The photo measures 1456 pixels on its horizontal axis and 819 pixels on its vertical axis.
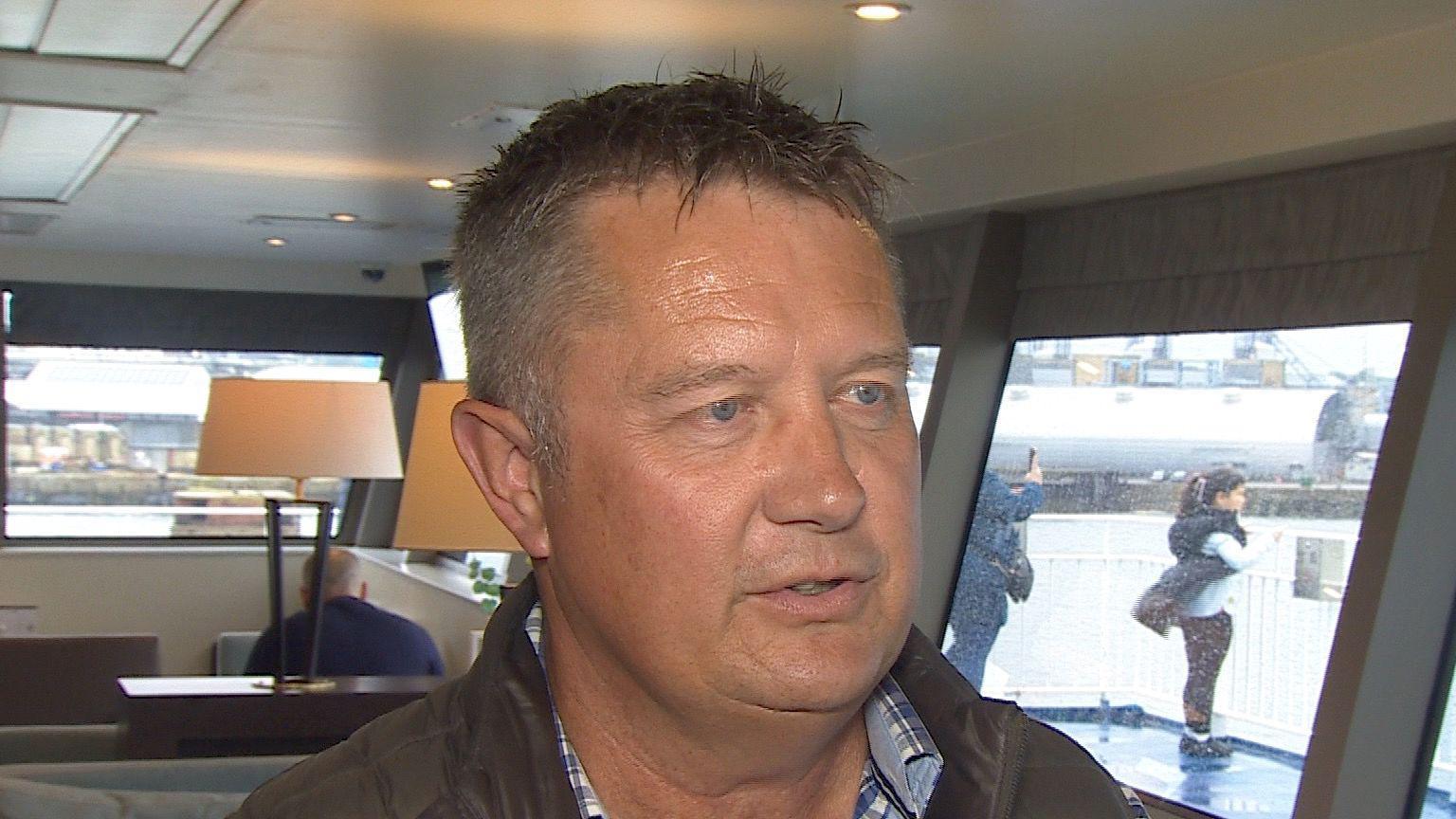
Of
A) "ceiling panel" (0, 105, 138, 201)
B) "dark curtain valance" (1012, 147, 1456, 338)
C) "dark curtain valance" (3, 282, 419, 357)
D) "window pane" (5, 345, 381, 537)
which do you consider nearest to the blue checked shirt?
"dark curtain valance" (1012, 147, 1456, 338)

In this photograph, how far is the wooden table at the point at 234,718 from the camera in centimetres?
420

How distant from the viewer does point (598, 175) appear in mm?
1054

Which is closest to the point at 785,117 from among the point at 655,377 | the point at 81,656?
the point at 655,377

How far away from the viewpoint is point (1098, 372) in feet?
16.7

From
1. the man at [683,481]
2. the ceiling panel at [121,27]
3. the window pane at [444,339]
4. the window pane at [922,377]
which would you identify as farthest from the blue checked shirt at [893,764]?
the window pane at [444,339]

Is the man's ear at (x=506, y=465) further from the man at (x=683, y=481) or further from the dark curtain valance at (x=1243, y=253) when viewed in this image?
the dark curtain valance at (x=1243, y=253)

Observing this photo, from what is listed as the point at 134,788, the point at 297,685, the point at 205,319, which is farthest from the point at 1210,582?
the point at 205,319

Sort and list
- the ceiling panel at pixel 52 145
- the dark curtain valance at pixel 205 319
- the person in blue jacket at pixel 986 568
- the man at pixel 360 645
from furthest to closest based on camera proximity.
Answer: the dark curtain valance at pixel 205 319
the man at pixel 360 645
the person in blue jacket at pixel 986 568
the ceiling panel at pixel 52 145

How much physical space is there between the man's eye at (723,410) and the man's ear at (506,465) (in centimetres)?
15

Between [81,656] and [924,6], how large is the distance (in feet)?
15.0

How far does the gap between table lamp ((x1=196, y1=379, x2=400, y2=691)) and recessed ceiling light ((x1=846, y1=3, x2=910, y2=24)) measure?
1827mm

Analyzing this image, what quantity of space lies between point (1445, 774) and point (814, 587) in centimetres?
315

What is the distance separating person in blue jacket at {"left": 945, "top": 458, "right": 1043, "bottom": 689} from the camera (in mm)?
5457

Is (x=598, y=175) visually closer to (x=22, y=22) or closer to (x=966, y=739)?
(x=966, y=739)
